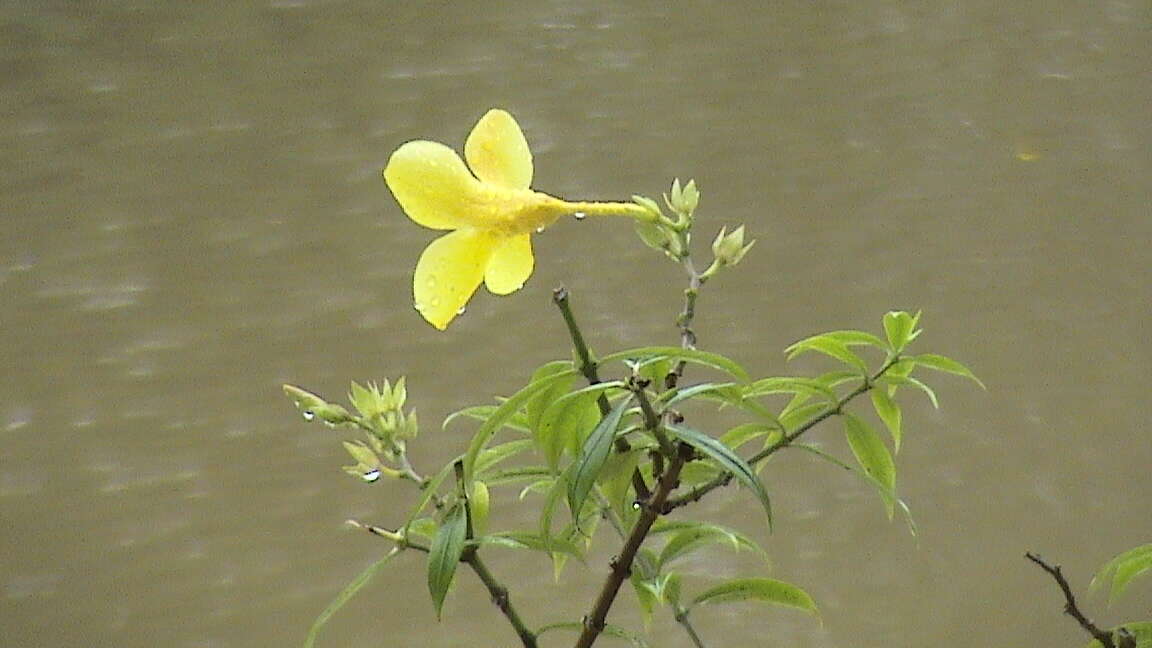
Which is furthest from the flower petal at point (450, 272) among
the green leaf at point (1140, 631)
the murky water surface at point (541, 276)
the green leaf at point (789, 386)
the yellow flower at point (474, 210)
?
the murky water surface at point (541, 276)

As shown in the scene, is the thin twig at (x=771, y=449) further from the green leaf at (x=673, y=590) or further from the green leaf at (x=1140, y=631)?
the green leaf at (x=1140, y=631)

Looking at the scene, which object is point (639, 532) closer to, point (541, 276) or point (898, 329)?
point (898, 329)

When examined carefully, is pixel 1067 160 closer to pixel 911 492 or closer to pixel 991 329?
pixel 991 329

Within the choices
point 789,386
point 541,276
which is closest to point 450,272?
point 789,386

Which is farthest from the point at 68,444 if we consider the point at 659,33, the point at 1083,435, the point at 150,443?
the point at 1083,435

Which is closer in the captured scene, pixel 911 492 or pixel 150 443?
pixel 150 443
